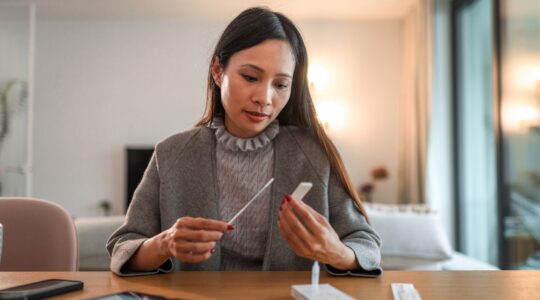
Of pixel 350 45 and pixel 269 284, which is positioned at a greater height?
pixel 350 45

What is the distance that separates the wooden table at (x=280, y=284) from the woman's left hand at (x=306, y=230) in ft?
0.21

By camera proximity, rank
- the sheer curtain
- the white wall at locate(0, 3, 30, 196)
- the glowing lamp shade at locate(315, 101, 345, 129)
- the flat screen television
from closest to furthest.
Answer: the white wall at locate(0, 3, 30, 196) → the sheer curtain → the flat screen television → the glowing lamp shade at locate(315, 101, 345, 129)

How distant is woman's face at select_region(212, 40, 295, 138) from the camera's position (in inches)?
44.1

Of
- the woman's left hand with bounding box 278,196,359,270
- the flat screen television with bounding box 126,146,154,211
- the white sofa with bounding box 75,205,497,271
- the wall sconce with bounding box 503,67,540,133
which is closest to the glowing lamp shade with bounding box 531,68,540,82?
the wall sconce with bounding box 503,67,540,133

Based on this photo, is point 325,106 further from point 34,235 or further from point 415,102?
point 34,235

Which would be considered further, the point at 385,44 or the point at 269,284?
the point at 385,44

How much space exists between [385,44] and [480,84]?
5.37 ft

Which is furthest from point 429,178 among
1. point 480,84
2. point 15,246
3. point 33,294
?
point 33,294

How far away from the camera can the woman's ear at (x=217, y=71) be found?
1229 millimetres

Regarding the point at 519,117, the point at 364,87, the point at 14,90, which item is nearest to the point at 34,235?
the point at 519,117

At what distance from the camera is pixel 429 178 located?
16.3 feet

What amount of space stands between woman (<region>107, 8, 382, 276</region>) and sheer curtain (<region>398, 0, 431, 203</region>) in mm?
3928

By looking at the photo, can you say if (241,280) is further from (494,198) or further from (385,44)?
(385,44)

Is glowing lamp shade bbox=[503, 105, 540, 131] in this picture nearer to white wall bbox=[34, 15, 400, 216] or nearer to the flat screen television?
white wall bbox=[34, 15, 400, 216]
